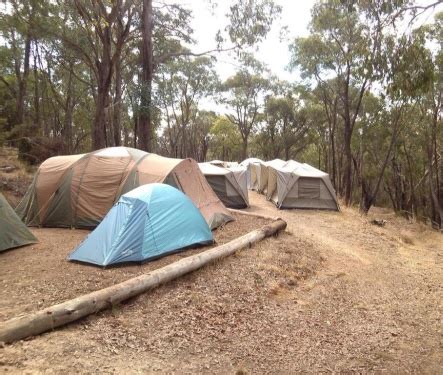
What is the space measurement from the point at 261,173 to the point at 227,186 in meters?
5.72

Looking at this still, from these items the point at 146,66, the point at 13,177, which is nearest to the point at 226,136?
the point at 146,66

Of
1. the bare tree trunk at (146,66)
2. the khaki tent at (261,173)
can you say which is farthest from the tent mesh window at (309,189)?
the bare tree trunk at (146,66)

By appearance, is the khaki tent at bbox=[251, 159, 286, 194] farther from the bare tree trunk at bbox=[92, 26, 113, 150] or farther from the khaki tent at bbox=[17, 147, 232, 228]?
the khaki tent at bbox=[17, 147, 232, 228]

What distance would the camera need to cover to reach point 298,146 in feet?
129

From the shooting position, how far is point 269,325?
5.50m

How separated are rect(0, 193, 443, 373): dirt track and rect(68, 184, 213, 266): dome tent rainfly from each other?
3.30 feet

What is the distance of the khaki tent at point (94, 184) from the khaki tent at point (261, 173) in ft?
25.8

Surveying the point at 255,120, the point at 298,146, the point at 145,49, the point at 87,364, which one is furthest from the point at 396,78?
the point at 298,146

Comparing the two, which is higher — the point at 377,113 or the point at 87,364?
the point at 377,113

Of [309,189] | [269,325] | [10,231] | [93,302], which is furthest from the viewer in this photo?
[309,189]

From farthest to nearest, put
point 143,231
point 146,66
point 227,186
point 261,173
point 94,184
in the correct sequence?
1. point 261,173
2. point 146,66
3. point 227,186
4. point 94,184
5. point 143,231

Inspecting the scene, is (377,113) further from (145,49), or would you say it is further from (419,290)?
(419,290)

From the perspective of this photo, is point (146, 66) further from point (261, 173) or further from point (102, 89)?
point (261, 173)

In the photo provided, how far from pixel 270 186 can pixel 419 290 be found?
1066cm
